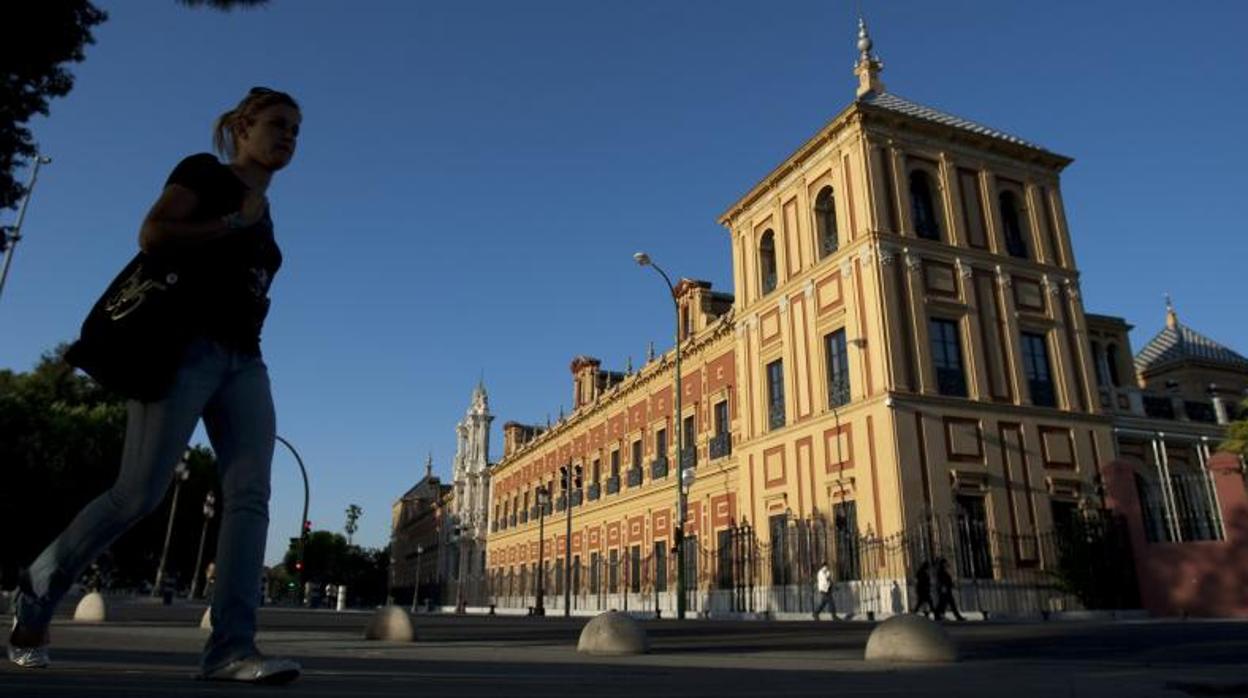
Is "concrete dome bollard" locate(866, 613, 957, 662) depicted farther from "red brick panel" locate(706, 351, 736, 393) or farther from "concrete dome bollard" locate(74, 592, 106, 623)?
"red brick panel" locate(706, 351, 736, 393)

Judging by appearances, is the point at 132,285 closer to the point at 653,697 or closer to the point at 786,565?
the point at 653,697

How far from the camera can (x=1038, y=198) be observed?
23.8 m

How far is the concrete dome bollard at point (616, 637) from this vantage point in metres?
6.94

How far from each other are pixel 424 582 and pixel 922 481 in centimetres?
6732

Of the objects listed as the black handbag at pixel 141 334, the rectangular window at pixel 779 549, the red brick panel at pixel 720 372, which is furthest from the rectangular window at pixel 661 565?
the black handbag at pixel 141 334

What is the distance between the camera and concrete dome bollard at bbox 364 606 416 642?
29.2ft

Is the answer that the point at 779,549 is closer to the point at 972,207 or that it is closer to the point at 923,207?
the point at 923,207

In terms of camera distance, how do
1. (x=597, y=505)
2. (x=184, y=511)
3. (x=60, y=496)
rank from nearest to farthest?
(x=60, y=496), (x=597, y=505), (x=184, y=511)

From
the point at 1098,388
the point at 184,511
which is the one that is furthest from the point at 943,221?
the point at 184,511

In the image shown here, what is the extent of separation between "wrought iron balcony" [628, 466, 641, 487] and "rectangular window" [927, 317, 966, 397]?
15.0m

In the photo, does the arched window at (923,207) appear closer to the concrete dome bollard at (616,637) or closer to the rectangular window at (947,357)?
the rectangular window at (947,357)

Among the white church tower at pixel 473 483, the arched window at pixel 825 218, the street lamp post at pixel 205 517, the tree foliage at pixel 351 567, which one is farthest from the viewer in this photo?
the tree foliage at pixel 351 567

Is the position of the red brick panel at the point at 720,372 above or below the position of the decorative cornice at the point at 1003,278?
below

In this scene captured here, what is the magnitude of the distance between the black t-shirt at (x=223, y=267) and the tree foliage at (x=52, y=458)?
81.1 feet
